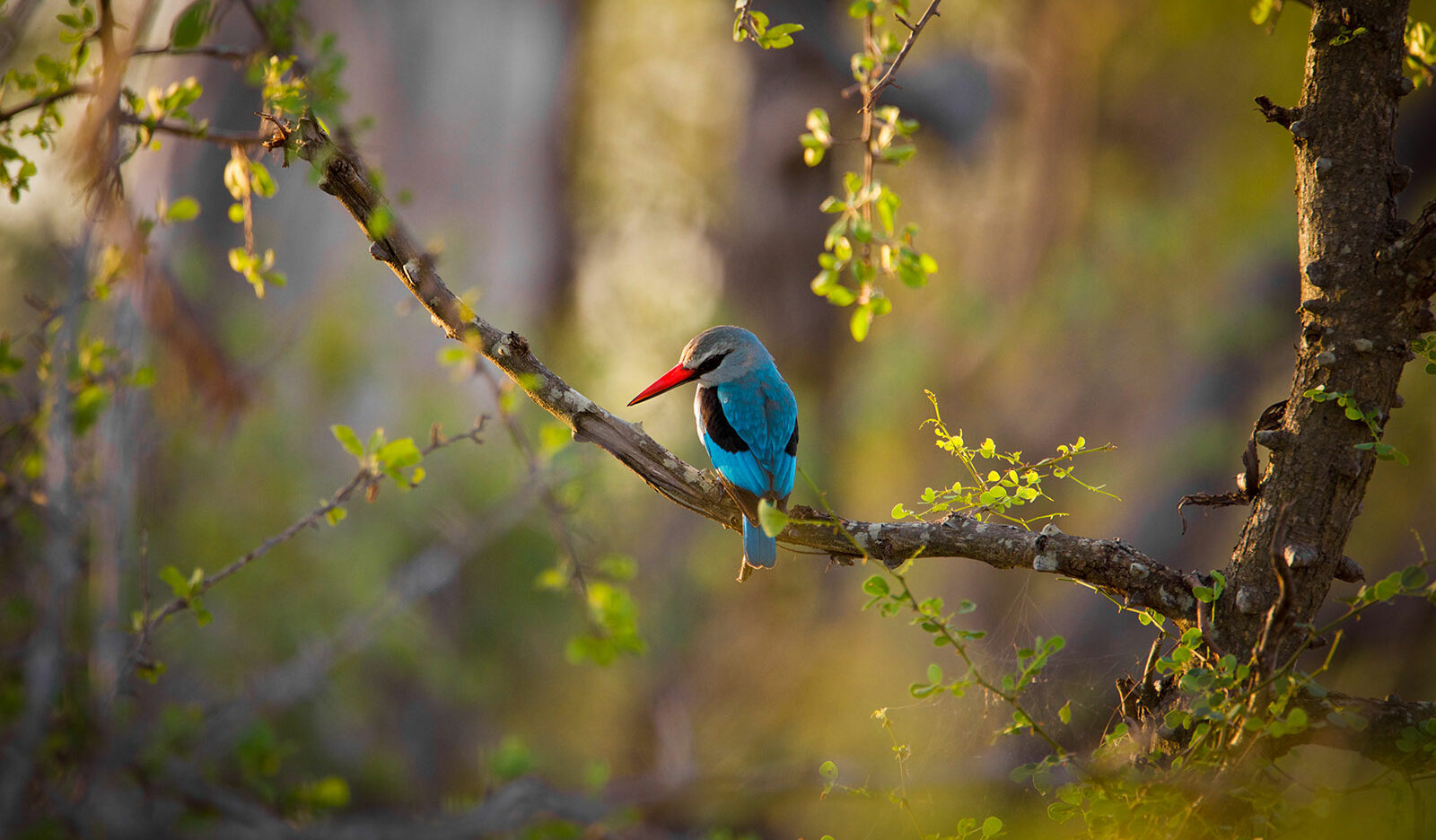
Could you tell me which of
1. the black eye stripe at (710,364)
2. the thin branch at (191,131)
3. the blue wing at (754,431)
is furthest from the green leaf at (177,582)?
A: the black eye stripe at (710,364)

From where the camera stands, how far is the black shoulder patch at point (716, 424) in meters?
2.84

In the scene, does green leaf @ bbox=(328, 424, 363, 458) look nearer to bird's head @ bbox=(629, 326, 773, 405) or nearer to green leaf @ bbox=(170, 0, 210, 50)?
green leaf @ bbox=(170, 0, 210, 50)

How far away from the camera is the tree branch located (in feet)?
5.35

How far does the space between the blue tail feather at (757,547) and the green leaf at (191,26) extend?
1.63 meters

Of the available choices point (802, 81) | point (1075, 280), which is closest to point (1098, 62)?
point (1075, 280)

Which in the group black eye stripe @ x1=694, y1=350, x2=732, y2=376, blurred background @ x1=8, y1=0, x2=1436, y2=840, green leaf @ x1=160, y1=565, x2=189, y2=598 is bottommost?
green leaf @ x1=160, y1=565, x2=189, y2=598

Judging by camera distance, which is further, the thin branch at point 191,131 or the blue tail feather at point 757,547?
the blue tail feather at point 757,547

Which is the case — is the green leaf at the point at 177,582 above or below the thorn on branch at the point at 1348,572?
above

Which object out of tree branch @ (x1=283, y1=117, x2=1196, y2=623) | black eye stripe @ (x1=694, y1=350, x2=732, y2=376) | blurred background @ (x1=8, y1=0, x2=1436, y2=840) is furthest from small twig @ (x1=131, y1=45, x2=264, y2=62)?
black eye stripe @ (x1=694, y1=350, x2=732, y2=376)

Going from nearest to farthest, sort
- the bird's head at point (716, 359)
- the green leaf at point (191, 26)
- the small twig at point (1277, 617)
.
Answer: the small twig at point (1277, 617) < the green leaf at point (191, 26) < the bird's head at point (716, 359)

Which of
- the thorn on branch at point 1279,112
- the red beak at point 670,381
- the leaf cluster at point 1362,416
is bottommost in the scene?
the leaf cluster at point 1362,416

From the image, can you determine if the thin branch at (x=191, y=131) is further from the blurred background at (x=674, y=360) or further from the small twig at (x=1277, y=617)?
the small twig at (x=1277, y=617)

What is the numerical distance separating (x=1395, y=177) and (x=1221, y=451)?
12.2 feet

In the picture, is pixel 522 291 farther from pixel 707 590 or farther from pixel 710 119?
pixel 707 590
